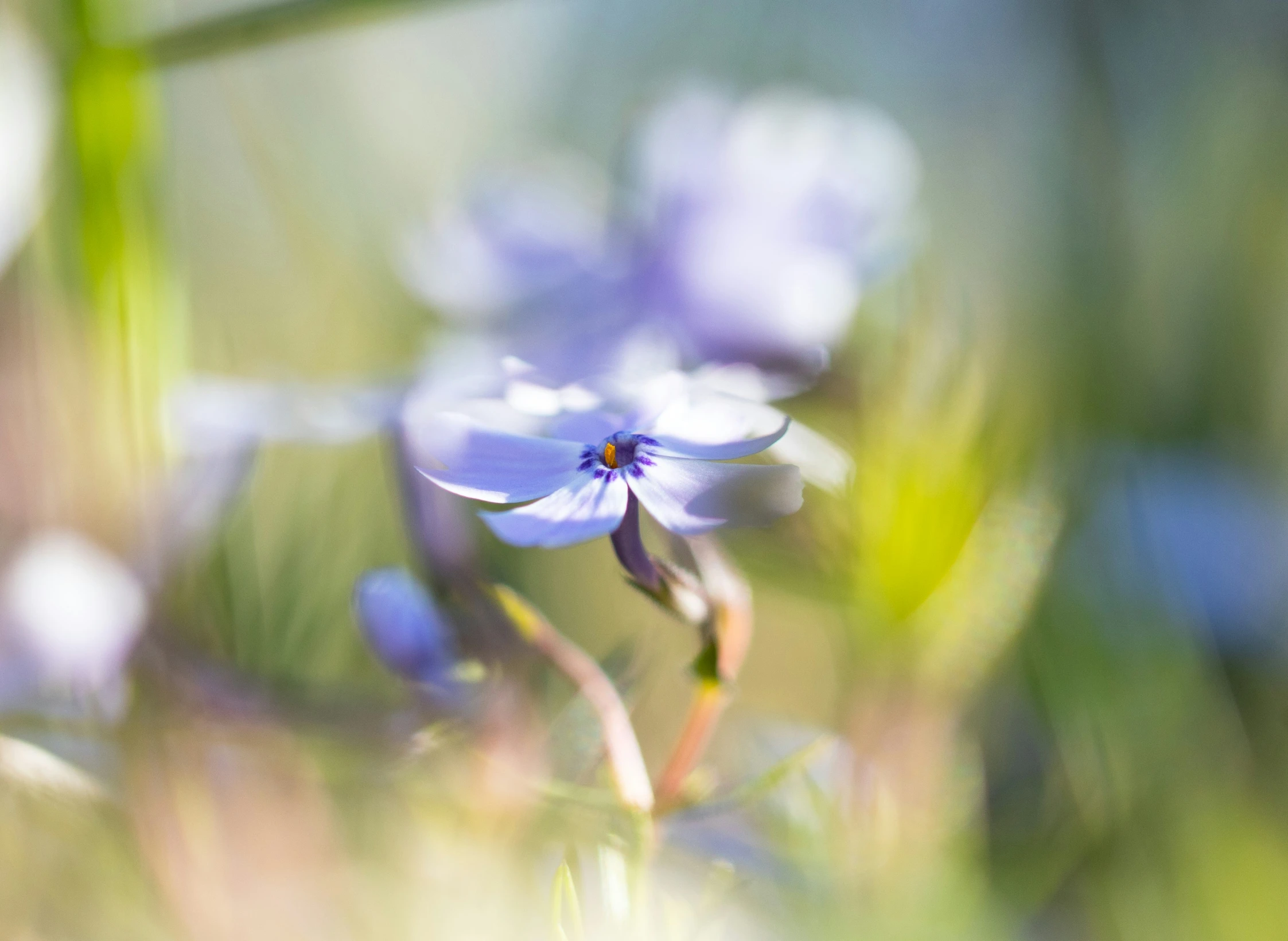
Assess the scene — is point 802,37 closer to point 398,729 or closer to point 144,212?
point 144,212

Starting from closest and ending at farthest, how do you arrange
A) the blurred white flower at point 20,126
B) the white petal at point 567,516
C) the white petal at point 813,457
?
1. the white petal at point 567,516
2. the white petal at point 813,457
3. the blurred white flower at point 20,126

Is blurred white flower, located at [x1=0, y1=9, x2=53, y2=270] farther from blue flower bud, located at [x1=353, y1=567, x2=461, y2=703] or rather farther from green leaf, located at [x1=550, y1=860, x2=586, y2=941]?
green leaf, located at [x1=550, y1=860, x2=586, y2=941]

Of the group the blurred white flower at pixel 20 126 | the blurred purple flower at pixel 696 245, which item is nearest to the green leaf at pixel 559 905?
the blurred purple flower at pixel 696 245

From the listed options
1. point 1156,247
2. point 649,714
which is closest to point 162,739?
point 649,714

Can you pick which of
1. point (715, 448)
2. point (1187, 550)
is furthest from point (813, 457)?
point (1187, 550)

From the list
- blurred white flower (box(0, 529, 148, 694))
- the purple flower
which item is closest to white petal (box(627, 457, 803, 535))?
the purple flower

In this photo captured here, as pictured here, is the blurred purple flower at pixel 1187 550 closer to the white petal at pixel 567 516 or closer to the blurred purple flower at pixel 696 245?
the blurred purple flower at pixel 696 245
